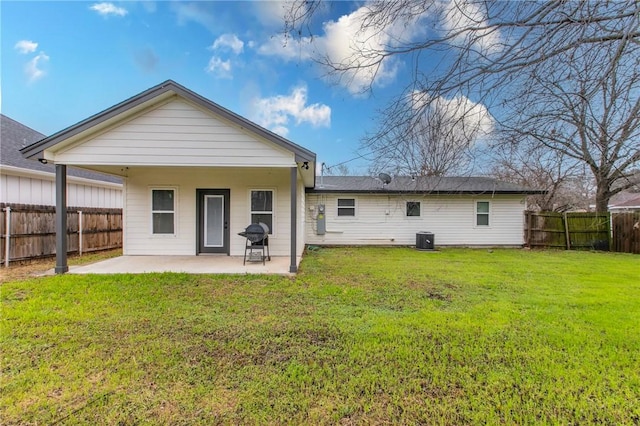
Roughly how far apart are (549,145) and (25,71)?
15862 millimetres

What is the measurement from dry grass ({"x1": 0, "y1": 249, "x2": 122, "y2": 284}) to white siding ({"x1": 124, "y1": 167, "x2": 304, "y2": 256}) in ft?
3.67

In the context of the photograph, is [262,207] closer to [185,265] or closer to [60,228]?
[185,265]

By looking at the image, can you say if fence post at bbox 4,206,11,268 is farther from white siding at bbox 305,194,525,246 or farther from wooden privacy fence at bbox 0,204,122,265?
white siding at bbox 305,194,525,246

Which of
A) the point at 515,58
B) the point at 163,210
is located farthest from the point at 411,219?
the point at 515,58

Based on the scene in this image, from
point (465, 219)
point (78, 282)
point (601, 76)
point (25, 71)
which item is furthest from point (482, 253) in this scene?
point (25, 71)

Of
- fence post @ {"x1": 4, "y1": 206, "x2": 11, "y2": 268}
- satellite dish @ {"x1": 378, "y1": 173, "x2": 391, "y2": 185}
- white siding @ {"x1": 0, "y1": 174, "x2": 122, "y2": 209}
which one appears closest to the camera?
fence post @ {"x1": 4, "y1": 206, "x2": 11, "y2": 268}

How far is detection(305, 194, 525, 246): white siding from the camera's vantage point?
12.9 meters

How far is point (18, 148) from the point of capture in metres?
9.86

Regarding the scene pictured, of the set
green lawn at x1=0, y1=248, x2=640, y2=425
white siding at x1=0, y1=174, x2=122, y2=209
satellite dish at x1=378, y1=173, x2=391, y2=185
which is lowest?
green lawn at x1=0, y1=248, x2=640, y2=425

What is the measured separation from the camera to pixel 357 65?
2945 mm

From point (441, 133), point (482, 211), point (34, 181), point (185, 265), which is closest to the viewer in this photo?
point (441, 133)

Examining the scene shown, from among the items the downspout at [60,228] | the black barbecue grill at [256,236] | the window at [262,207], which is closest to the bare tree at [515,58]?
the black barbecue grill at [256,236]

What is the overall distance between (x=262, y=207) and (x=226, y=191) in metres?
1.24

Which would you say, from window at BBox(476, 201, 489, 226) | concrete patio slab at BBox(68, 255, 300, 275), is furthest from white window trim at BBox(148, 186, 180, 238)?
window at BBox(476, 201, 489, 226)
